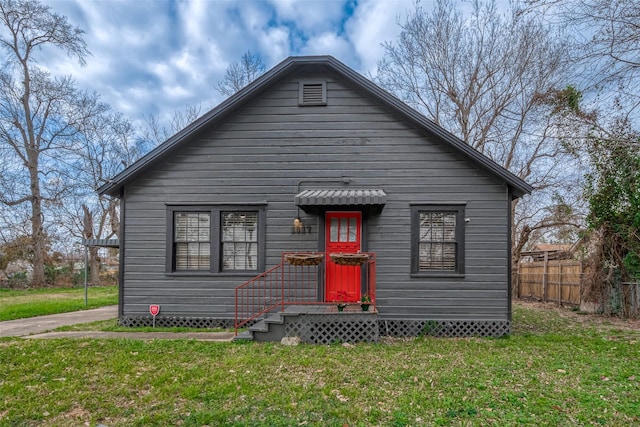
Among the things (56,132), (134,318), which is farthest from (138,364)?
(56,132)

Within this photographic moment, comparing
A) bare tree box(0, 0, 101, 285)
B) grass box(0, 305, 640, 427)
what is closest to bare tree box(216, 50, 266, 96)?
bare tree box(0, 0, 101, 285)

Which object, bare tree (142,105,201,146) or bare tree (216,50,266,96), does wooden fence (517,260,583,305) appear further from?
bare tree (142,105,201,146)

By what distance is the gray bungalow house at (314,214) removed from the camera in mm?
7973

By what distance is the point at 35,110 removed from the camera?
2097 cm

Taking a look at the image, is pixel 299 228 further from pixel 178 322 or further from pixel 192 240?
pixel 178 322

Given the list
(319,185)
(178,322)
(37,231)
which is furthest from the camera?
(37,231)

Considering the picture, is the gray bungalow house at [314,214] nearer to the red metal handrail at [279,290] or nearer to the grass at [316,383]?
the red metal handrail at [279,290]

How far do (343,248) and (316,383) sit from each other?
3836 mm

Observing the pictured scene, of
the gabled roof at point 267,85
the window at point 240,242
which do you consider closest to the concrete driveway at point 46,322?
the gabled roof at point 267,85

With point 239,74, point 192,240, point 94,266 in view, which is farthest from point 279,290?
point 94,266

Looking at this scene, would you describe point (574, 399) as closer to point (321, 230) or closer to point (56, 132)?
point (321, 230)

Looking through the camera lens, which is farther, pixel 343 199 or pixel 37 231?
pixel 37 231

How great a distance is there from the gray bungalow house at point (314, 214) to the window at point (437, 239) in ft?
0.07

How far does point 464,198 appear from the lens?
8070mm
